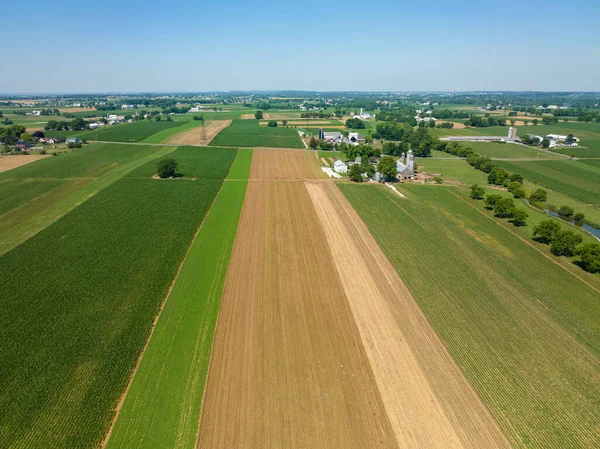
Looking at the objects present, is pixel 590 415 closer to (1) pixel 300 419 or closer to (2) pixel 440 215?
(1) pixel 300 419

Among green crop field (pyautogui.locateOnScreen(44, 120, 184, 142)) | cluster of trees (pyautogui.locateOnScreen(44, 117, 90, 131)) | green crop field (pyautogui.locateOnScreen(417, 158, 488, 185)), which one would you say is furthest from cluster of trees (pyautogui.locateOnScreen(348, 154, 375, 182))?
cluster of trees (pyautogui.locateOnScreen(44, 117, 90, 131))

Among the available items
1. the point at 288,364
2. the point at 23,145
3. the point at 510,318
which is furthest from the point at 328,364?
the point at 23,145

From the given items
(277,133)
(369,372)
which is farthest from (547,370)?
(277,133)

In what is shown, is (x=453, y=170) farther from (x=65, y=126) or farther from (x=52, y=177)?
(x=65, y=126)

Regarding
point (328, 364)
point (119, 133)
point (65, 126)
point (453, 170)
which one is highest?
point (65, 126)

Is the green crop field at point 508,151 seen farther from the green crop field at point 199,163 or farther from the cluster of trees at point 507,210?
the green crop field at point 199,163
